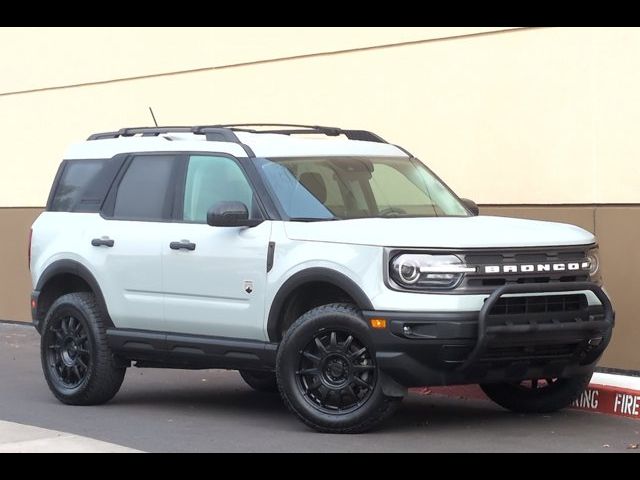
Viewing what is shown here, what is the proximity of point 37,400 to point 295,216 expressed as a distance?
3.14 metres

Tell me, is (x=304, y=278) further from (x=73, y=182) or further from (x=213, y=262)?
(x=73, y=182)

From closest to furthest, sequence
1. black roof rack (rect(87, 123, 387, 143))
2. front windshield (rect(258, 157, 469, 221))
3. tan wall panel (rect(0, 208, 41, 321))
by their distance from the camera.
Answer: front windshield (rect(258, 157, 469, 221)) < black roof rack (rect(87, 123, 387, 143)) < tan wall panel (rect(0, 208, 41, 321))

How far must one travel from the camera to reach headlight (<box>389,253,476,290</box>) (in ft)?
30.5

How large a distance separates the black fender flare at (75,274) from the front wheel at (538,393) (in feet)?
9.74

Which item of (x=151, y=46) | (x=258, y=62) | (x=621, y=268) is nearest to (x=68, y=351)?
(x=621, y=268)

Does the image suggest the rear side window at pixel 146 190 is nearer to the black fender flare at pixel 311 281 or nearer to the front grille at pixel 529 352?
the black fender flare at pixel 311 281

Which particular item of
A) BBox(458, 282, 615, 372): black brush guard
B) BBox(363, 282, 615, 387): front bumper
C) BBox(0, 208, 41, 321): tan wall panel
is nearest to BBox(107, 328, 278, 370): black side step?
BBox(363, 282, 615, 387): front bumper

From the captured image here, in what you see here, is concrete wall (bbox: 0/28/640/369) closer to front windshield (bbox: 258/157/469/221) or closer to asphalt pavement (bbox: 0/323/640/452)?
front windshield (bbox: 258/157/469/221)

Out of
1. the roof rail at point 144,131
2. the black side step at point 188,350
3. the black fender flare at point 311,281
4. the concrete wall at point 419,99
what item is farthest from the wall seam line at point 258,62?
the black side step at point 188,350

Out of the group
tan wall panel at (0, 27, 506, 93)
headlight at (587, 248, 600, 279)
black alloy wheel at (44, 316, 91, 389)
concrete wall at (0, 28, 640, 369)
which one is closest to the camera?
headlight at (587, 248, 600, 279)

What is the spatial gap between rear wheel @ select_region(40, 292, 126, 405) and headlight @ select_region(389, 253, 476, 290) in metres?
2.93

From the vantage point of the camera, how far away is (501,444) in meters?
9.27

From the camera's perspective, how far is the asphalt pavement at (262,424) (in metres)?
9.27

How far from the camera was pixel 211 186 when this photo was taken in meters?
10.8
